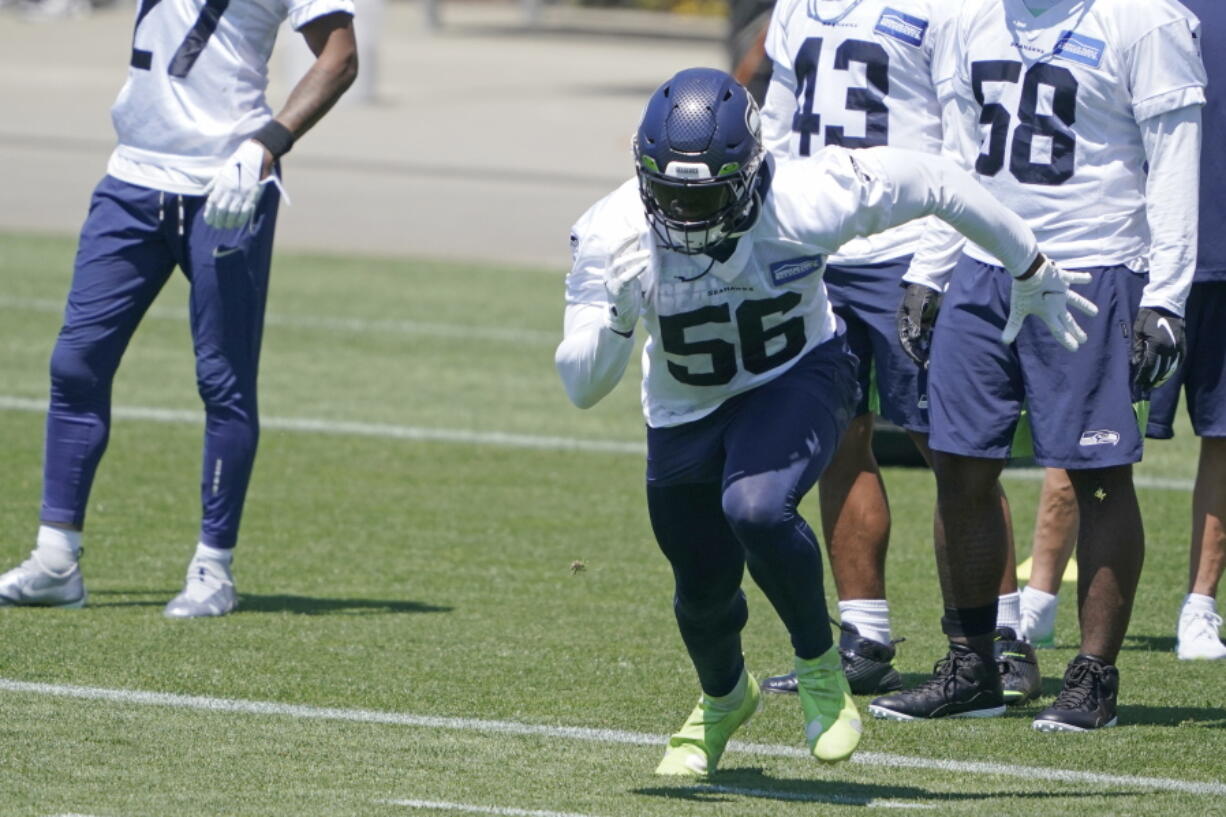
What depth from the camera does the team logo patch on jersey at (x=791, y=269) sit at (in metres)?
5.17

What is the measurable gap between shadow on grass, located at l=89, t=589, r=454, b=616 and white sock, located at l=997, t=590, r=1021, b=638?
1833mm

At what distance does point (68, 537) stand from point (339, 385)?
4941 mm

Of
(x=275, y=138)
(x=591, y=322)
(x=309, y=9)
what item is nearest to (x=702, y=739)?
(x=591, y=322)

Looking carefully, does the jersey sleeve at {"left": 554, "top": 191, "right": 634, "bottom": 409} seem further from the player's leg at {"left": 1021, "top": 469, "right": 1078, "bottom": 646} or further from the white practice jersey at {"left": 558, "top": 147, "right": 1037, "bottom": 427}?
the player's leg at {"left": 1021, "top": 469, "right": 1078, "bottom": 646}

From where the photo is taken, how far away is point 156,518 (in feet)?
29.0

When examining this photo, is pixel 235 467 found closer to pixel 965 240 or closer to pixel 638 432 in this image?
pixel 965 240

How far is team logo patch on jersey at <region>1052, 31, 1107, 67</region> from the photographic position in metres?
5.79

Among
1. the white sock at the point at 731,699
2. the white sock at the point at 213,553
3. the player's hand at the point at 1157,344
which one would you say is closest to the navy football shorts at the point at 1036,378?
the player's hand at the point at 1157,344

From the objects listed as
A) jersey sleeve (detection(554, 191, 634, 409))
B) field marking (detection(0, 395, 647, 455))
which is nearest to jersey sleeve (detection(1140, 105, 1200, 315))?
jersey sleeve (detection(554, 191, 634, 409))

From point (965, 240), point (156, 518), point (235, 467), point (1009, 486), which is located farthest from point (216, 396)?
point (1009, 486)

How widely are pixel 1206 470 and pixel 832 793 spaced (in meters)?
2.39

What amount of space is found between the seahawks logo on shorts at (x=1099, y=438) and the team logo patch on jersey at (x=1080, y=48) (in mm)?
933

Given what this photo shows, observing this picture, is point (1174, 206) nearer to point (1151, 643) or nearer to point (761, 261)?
point (761, 261)

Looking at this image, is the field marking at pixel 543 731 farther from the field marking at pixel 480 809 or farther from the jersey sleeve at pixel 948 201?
the jersey sleeve at pixel 948 201
